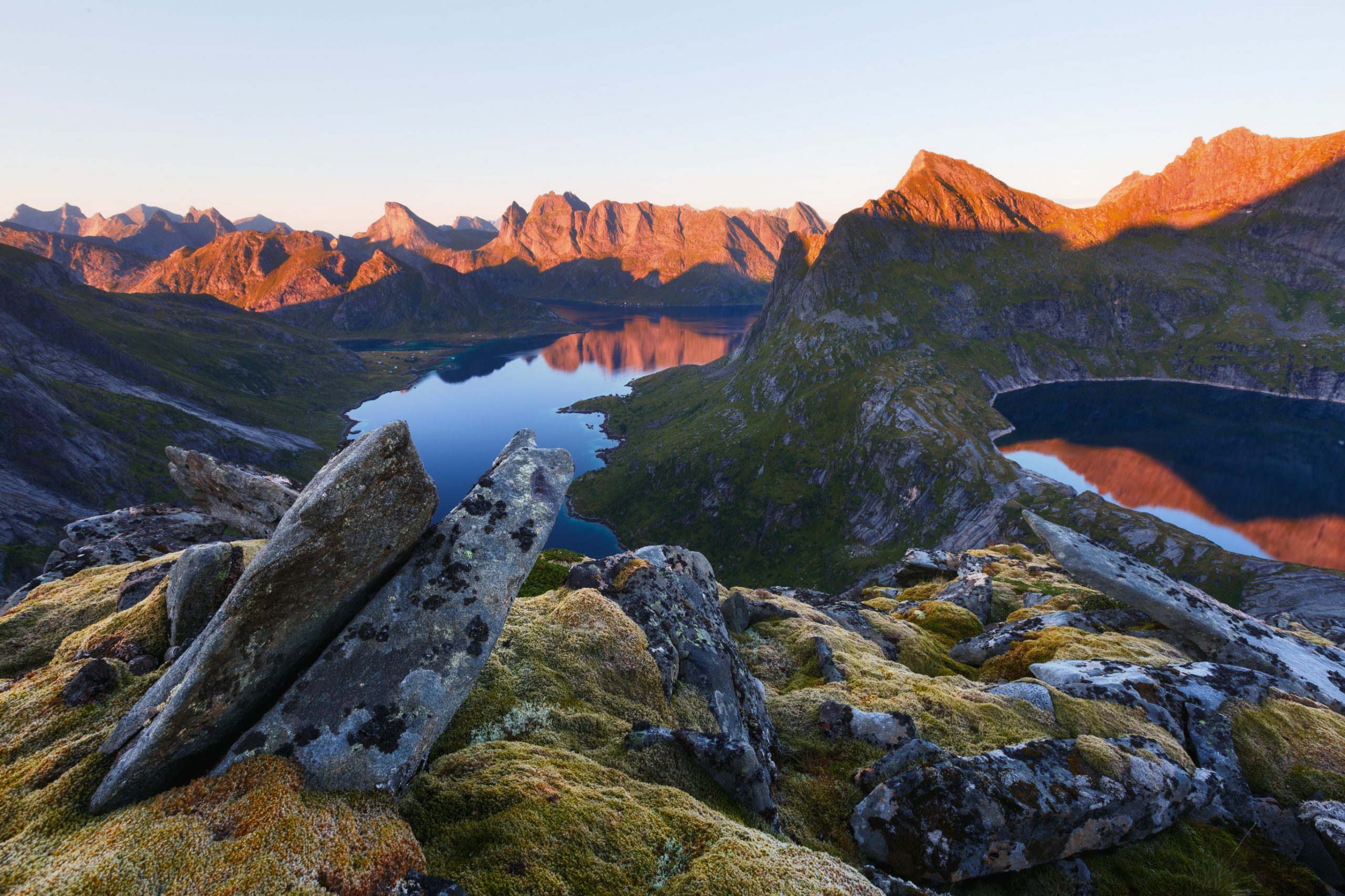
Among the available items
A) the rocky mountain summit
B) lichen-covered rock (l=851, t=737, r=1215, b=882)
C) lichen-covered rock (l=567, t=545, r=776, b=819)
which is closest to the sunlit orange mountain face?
the rocky mountain summit

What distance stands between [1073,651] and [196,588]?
2623 centimetres

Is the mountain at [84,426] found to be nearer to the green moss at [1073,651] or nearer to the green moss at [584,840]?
the green moss at [584,840]

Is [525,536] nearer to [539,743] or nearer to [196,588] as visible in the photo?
[539,743]

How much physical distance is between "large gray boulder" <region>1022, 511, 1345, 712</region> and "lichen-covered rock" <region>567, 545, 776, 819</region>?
12540 millimetres

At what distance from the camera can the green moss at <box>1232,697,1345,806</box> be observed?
12117mm

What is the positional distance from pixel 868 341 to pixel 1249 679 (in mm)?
190143

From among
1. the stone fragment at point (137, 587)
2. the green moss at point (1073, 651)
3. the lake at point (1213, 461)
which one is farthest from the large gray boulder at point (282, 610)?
the lake at point (1213, 461)

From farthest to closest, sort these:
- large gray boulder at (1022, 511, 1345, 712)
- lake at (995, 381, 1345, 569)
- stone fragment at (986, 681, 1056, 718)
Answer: lake at (995, 381, 1345, 569) → large gray boulder at (1022, 511, 1345, 712) → stone fragment at (986, 681, 1056, 718)

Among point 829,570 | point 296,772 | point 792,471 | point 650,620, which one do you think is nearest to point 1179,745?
point 650,620

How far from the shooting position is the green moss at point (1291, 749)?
12.1m

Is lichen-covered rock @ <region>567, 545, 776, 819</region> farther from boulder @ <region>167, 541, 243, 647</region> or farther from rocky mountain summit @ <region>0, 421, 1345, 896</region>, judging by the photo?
boulder @ <region>167, 541, 243, 647</region>

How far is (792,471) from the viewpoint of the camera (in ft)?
503

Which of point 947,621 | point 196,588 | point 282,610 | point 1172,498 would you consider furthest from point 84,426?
point 1172,498

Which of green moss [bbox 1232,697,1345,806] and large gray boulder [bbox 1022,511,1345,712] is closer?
green moss [bbox 1232,697,1345,806]
